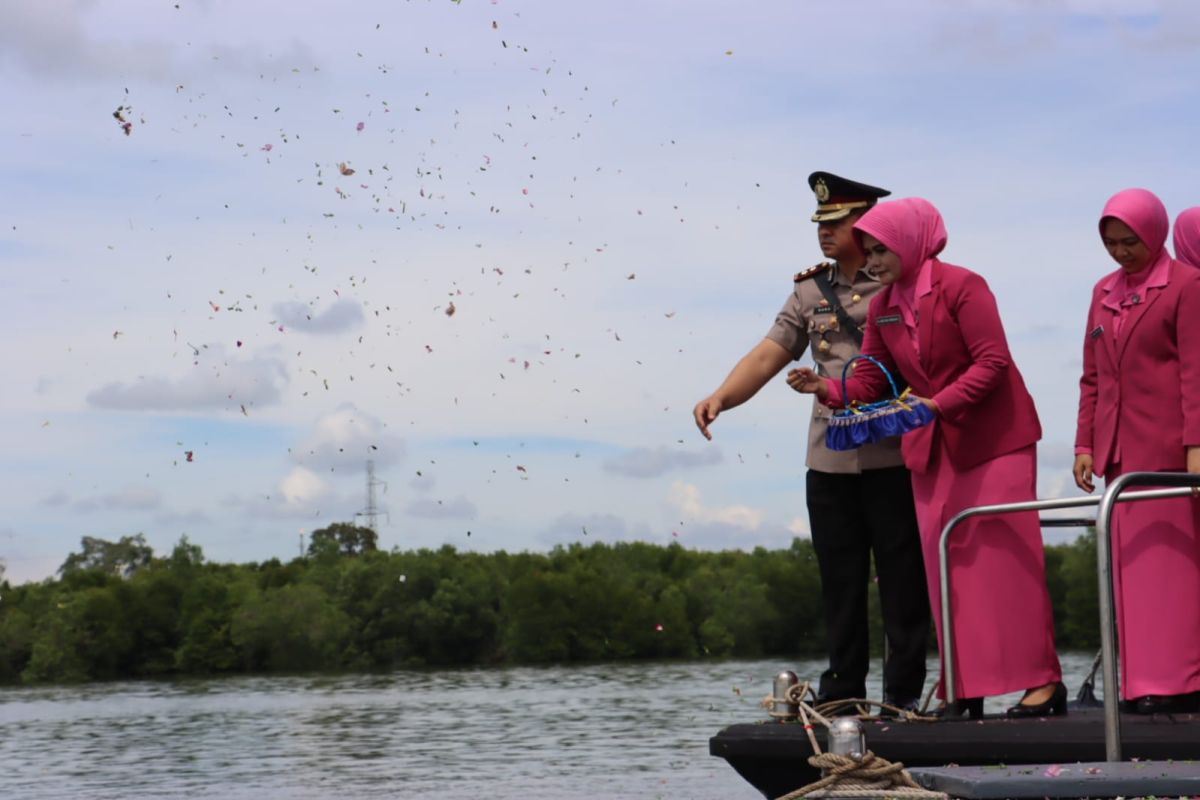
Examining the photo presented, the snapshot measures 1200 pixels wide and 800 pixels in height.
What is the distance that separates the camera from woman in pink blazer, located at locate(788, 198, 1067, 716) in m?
6.45

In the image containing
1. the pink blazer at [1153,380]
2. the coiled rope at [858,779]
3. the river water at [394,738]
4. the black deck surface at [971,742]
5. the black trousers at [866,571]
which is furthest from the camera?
the river water at [394,738]

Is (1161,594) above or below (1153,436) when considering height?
below

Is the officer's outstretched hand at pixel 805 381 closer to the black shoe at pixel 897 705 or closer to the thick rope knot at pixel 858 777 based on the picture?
the black shoe at pixel 897 705

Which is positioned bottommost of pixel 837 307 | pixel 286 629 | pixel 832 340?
pixel 286 629

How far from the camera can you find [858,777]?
5750mm

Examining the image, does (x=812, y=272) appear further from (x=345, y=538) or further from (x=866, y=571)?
(x=345, y=538)

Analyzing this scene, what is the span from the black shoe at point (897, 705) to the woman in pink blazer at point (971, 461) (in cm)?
30

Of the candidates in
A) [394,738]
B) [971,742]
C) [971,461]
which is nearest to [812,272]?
[971,461]

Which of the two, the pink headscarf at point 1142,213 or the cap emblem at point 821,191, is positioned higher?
the cap emblem at point 821,191

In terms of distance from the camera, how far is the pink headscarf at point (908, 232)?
255 inches

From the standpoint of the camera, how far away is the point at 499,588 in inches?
3243

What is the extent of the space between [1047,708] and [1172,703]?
48cm

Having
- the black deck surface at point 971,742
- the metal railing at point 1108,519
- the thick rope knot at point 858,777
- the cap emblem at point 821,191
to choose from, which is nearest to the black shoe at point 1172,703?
the black deck surface at point 971,742

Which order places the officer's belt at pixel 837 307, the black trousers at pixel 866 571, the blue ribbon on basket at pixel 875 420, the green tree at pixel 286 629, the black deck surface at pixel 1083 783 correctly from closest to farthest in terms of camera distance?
the black deck surface at pixel 1083 783
the blue ribbon on basket at pixel 875 420
the black trousers at pixel 866 571
the officer's belt at pixel 837 307
the green tree at pixel 286 629
